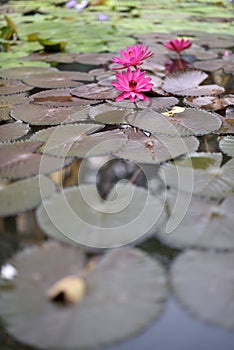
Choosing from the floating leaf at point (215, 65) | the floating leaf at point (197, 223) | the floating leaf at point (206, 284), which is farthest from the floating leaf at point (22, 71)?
the floating leaf at point (206, 284)

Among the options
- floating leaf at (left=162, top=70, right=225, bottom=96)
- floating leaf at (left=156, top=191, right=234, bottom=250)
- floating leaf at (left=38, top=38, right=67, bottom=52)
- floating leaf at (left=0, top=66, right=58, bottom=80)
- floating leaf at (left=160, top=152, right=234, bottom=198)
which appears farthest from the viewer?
floating leaf at (left=38, top=38, right=67, bottom=52)

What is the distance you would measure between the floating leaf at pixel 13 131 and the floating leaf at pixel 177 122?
284 millimetres

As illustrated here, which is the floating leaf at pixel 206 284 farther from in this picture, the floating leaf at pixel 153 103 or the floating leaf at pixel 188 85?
the floating leaf at pixel 188 85

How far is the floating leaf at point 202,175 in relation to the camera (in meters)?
0.81

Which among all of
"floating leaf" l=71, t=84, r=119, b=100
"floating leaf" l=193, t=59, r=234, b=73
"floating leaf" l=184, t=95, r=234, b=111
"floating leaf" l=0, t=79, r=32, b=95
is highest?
"floating leaf" l=0, t=79, r=32, b=95

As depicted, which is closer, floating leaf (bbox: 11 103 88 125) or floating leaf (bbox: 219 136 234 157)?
floating leaf (bbox: 219 136 234 157)

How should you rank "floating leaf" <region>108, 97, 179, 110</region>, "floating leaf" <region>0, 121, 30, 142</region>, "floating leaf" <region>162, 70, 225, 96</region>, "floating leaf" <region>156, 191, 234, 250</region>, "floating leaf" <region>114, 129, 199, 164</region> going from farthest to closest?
"floating leaf" <region>162, 70, 225, 96</region> → "floating leaf" <region>108, 97, 179, 110</region> → "floating leaf" <region>0, 121, 30, 142</region> → "floating leaf" <region>114, 129, 199, 164</region> → "floating leaf" <region>156, 191, 234, 250</region>

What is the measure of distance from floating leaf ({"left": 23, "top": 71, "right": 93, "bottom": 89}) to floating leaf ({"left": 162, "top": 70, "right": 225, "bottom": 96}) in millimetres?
299

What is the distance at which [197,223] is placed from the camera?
28.2 inches

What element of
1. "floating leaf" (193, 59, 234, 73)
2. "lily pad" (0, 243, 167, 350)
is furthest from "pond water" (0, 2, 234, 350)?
"floating leaf" (193, 59, 234, 73)

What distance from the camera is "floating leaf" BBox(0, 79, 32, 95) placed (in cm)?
139

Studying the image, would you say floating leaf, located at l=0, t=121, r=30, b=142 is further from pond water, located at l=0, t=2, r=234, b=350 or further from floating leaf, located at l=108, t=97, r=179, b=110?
floating leaf, located at l=108, t=97, r=179, b=110

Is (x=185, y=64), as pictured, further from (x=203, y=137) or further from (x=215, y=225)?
(x=215, y=225)

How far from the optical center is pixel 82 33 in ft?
7.58
